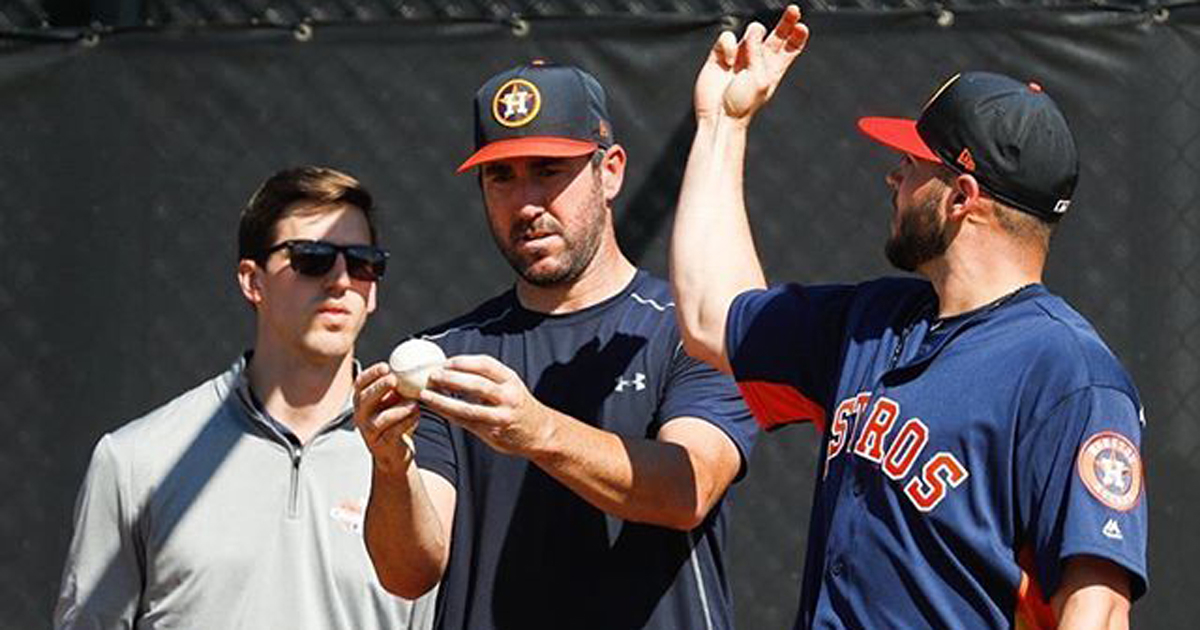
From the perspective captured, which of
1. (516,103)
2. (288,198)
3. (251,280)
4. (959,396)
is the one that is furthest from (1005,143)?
(251,280)

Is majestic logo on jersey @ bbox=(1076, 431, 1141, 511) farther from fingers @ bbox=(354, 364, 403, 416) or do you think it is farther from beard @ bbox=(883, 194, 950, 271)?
fingers @ bbox=(354, 364, 403, 416)

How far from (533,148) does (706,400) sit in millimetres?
505

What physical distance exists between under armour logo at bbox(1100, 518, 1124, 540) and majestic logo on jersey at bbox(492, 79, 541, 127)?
128 cm

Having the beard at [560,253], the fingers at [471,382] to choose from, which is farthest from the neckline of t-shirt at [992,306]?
the beard at [560,253]

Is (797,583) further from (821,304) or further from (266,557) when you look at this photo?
(821,304)

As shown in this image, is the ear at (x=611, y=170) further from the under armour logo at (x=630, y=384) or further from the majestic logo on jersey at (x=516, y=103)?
the under armour logo at (x=630, y=384)

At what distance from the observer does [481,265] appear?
459 centimetres

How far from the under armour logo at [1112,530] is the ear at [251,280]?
6.99 ft

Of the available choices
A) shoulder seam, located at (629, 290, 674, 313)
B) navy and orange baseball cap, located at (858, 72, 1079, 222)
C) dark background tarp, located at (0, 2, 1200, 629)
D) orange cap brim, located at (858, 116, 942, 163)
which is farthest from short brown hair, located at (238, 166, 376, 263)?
navy and orange baseball cap, located at (858, 72, 1079, 222)

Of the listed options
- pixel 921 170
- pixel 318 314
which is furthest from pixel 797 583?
pixel 921 170

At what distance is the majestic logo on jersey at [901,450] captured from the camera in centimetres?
272

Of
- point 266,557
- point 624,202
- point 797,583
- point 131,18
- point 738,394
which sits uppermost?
point 131,18

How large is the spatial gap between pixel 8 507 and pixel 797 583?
1.81 metres

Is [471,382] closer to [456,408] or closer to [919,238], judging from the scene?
[456,408]
